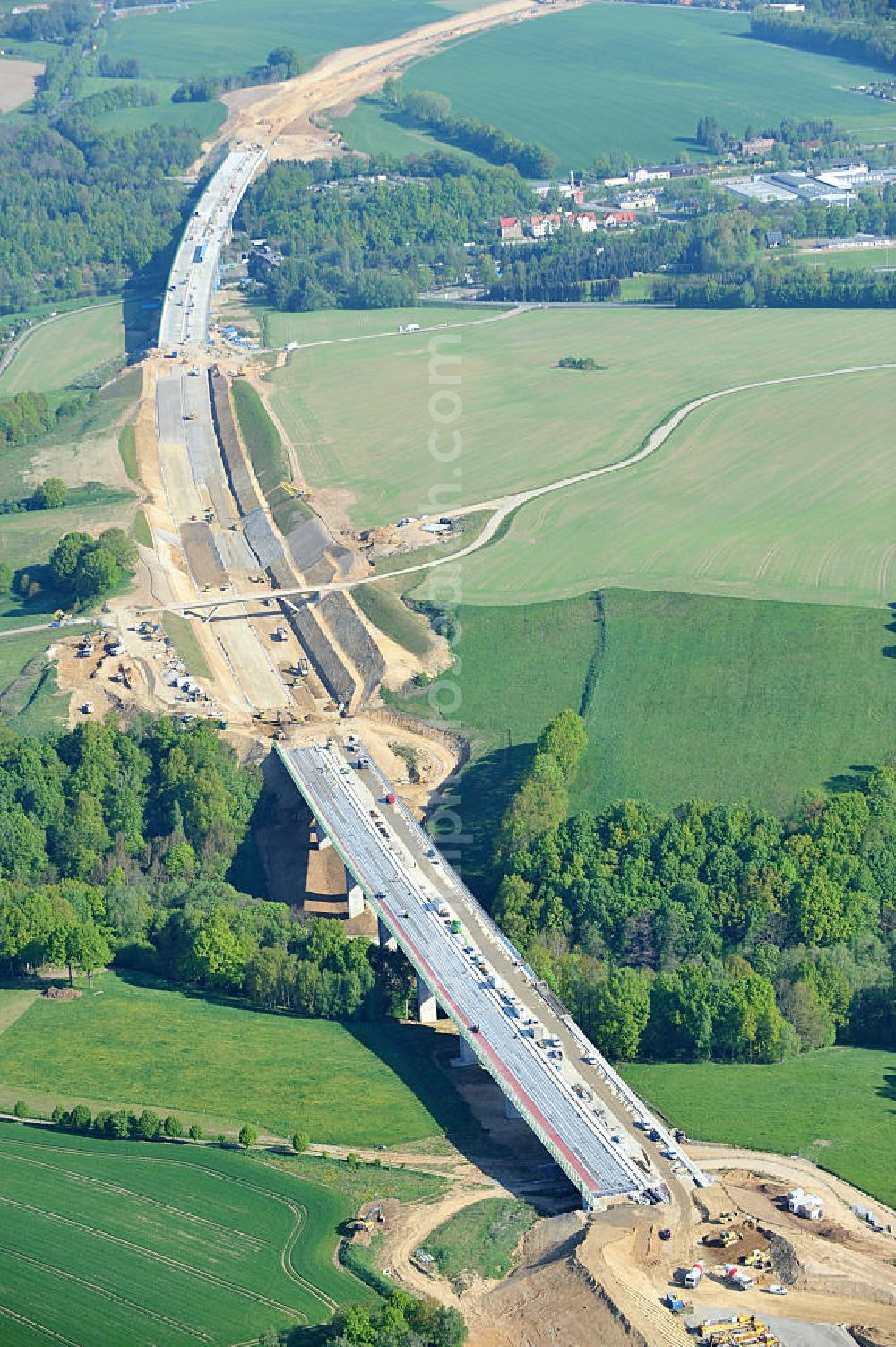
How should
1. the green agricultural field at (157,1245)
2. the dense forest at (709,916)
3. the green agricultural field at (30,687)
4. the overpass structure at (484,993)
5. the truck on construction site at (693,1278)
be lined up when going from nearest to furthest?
the truck on construction site at (693,1278)
the green agricultural field at (157,1245)
the overpass structure at (484,993)
the dense forest at (709,916)
the green agricultural field at (30,687)

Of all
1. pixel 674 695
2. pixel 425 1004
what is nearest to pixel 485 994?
pixel 425 1004

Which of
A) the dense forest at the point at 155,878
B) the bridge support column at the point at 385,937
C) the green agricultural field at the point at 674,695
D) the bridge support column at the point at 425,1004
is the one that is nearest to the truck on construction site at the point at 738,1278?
the bridge support column at the point at 425,1004

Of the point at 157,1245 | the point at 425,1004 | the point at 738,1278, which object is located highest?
the point at 738,1278

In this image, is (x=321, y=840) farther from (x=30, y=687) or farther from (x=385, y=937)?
(x=30, y=687)

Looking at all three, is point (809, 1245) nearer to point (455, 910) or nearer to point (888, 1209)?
point (888, 1209)

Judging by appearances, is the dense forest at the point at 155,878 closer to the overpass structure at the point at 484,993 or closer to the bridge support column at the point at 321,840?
the overpass structure at the point at 484,993
